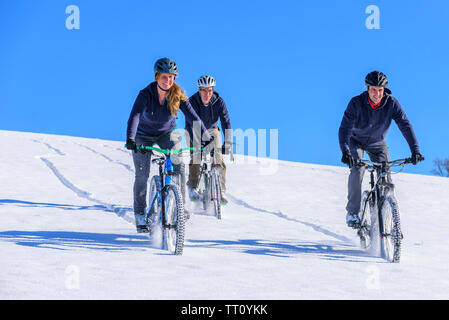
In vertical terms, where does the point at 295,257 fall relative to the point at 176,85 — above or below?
below

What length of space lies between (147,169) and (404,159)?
325cm

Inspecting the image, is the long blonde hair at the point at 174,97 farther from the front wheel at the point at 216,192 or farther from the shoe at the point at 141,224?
the front wheel at the point at 216,192

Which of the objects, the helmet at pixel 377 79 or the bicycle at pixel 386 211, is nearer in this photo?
the bicycle at pixel 386 211

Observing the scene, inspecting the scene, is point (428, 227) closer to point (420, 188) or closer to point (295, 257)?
point (295, 257)

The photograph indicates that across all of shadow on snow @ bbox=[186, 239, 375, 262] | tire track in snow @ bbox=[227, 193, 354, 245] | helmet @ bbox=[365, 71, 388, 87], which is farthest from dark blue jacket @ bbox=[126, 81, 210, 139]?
tire track in snow @ bbox=[227, 193, 354, 245]

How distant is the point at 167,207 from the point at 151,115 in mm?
1398

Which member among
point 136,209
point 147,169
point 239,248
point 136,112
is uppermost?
point 136,112

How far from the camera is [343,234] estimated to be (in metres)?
9.26

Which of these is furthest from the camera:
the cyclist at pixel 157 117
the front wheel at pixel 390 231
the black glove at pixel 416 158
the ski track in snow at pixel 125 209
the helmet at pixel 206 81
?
the helmet at pixel 206 81

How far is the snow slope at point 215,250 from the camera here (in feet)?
17.2

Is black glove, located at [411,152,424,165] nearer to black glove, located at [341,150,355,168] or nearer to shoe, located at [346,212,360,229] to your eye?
black glove, located at [341,150,355,168]

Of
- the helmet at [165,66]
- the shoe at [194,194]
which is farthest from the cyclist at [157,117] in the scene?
the shoe at [194,194]
